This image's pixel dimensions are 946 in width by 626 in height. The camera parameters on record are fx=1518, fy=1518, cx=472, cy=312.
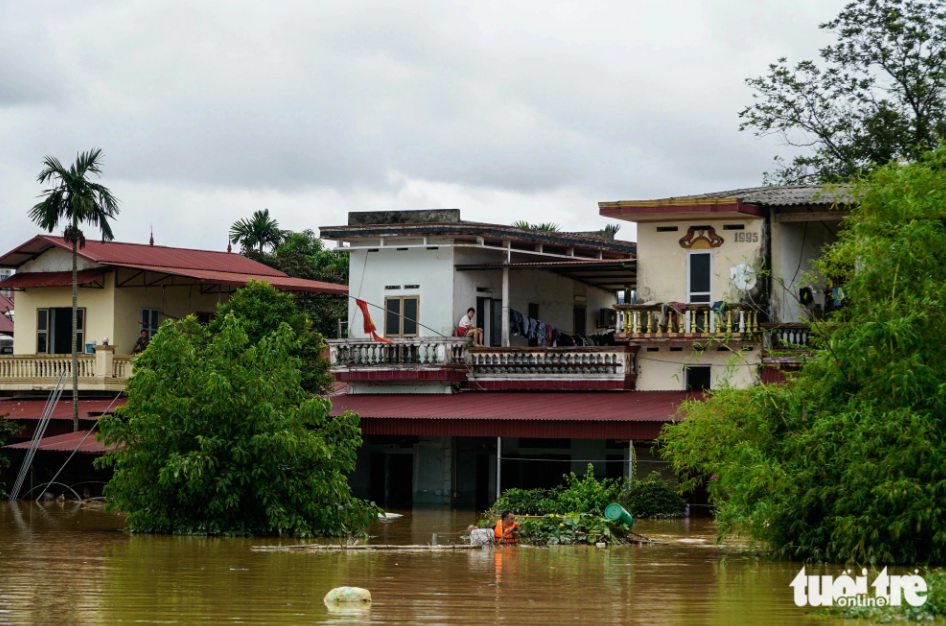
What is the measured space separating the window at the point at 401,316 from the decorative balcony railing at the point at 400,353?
79cm

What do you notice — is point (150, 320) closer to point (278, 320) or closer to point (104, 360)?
point (104, 360)

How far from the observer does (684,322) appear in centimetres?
3772

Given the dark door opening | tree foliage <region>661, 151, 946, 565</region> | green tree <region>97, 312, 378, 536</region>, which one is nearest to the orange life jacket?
green tree <region>97, 312, 378, 536</region>

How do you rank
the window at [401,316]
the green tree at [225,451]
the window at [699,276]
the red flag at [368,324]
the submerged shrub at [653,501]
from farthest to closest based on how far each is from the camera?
the window at [401,316]
the red flag at [368,324]
the window at [699,276]
the submerged shrub at [653,501]
the green tree at [225,451]

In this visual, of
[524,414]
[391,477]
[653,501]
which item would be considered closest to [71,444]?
[391,477]

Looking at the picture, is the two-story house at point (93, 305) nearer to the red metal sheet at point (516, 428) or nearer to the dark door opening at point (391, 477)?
the dark door opening at point (391, 477)

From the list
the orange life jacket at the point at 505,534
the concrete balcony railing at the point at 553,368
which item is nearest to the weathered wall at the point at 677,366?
the concrete balcony railing at the point at 553,368

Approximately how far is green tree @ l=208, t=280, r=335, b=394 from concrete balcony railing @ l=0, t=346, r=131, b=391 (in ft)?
23.4

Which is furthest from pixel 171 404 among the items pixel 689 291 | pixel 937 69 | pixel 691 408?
pixel 937 69

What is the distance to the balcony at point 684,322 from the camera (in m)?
36.9

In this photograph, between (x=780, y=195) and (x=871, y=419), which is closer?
(x=871, y=419)

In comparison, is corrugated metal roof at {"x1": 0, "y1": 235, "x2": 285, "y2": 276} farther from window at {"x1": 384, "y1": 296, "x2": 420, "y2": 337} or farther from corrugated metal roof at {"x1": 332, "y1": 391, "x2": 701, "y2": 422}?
corrugated metal roof at {"x1": 332, "y1": 391, "x2": 701, "y2": 422}

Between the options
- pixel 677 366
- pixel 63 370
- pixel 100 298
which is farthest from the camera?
pixel 100 298

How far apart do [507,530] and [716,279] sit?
1233 centimetres
